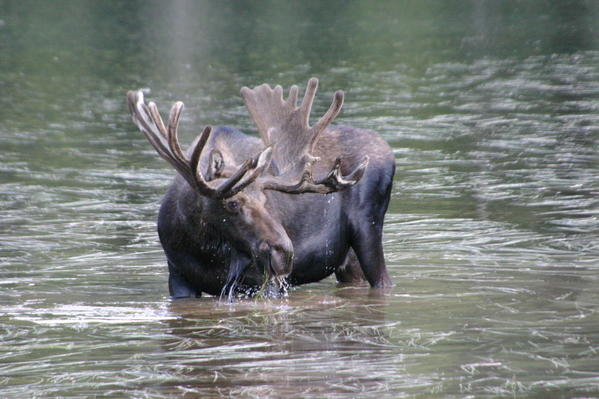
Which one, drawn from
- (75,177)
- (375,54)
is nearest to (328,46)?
A: (375,54)

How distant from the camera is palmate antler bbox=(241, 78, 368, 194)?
8.41 m

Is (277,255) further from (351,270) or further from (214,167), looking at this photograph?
(351,270)

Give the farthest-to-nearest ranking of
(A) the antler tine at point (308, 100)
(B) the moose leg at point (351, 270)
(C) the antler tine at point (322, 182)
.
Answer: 1. (B) the moose leg at point (351, 270)
2. (A) the antler tine at point (308, 100)
3. (C) the antler tine at point (322, 182)

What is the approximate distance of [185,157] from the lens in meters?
8.13

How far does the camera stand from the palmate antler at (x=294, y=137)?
331 inches

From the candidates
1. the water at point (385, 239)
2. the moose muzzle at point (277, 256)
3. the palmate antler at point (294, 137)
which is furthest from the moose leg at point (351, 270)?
the moose muzzle at point (277, 256)

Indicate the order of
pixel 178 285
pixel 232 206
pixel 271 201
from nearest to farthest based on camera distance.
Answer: pixel 232 206 < pixel 271 201 < pixel 178 285

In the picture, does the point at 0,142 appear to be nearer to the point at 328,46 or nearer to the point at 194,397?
the point at 194,397

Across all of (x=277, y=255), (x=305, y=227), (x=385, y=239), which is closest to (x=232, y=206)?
(x=277, y=255)

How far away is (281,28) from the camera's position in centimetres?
3775

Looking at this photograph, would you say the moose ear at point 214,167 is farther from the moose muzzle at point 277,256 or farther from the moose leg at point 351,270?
the moose leg at point 351,270

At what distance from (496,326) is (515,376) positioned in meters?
1.24

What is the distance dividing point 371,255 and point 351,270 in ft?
1.64

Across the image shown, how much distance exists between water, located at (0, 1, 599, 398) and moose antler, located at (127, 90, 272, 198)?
79 centimetres
